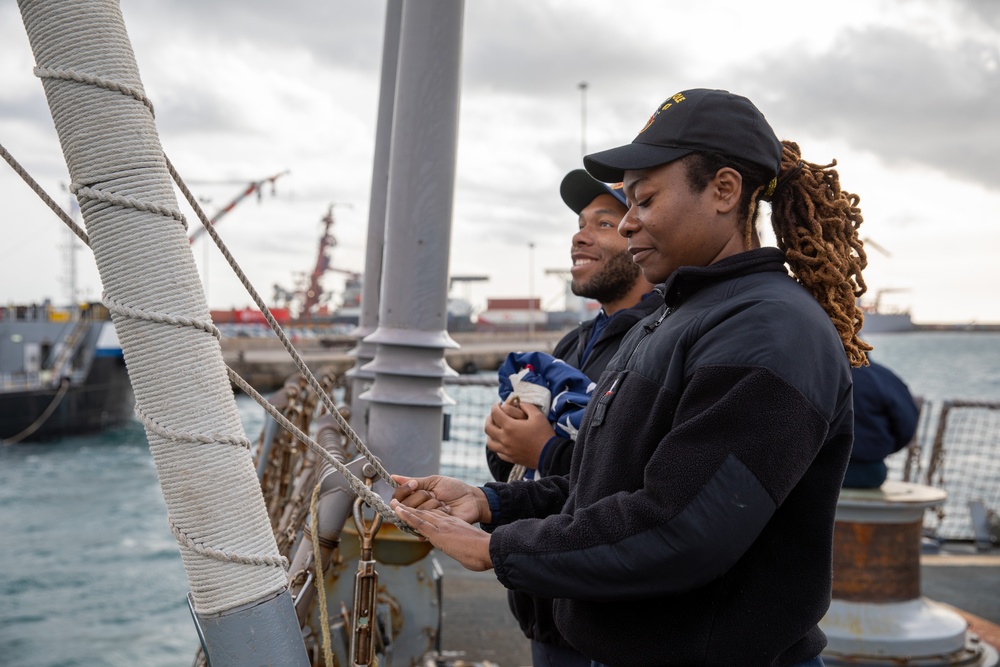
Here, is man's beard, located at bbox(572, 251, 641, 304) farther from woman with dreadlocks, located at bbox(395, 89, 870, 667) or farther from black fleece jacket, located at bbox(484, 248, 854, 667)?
black fleece jacket, located at bbox(484, 248, 854, 667)

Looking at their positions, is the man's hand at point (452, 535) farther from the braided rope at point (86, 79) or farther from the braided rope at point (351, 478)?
the braided rope at point (86, 79)

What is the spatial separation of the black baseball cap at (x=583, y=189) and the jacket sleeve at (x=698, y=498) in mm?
1711

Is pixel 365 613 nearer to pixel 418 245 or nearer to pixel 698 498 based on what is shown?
A: pixel 698 498

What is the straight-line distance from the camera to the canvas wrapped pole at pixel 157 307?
5.44ft

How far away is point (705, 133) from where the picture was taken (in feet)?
5.43

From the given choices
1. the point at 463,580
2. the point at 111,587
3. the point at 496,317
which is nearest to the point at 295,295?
the point at 496,317

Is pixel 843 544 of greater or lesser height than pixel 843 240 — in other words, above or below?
below

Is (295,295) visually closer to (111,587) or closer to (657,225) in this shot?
(111,587)

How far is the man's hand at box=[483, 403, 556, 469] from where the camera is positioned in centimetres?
262

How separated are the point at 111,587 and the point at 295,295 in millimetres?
78319

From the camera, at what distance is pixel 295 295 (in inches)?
3529

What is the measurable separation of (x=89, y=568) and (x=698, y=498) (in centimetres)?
1582

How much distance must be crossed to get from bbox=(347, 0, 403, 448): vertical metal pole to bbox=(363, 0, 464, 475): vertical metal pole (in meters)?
2.71

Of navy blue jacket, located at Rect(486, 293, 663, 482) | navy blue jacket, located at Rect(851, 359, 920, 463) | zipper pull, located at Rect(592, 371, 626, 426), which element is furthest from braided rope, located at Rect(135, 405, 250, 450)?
navy blue jacket, located at Rect(851, 359, 920, 463)
